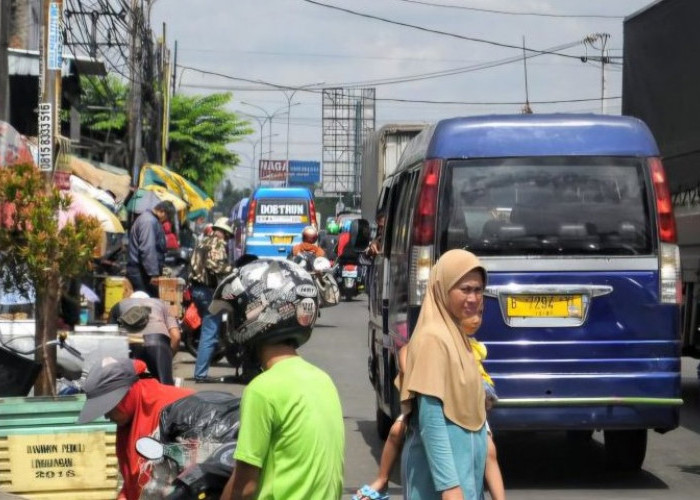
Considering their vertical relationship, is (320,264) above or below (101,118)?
below

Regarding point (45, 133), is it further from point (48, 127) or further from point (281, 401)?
point (281, 401)

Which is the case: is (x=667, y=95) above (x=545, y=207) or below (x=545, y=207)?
above

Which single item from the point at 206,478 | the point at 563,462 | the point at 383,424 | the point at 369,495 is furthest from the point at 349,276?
the point at 206,478

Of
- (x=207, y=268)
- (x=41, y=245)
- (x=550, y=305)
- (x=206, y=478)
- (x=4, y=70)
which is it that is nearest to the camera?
(x=206, y=478)

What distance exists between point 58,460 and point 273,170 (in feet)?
312

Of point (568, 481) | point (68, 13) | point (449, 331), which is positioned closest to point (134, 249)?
point (68, 13)

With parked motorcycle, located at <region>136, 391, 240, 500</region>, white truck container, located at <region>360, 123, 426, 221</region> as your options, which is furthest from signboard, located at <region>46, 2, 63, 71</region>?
white truck container, located at <region>360, 123, 426, 221</region>

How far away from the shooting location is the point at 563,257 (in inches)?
335

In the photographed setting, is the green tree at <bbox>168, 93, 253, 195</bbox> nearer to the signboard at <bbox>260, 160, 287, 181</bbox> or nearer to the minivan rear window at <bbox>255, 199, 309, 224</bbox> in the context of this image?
the minivan rear window at <bbox>255, 199, 309, 224</bbox>

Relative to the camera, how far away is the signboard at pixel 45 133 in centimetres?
981

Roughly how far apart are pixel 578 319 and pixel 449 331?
4.04 metres

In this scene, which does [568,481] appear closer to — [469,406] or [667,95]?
[469,406]

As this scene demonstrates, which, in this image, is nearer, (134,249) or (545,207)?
(545,207)

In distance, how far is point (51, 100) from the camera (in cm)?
987
